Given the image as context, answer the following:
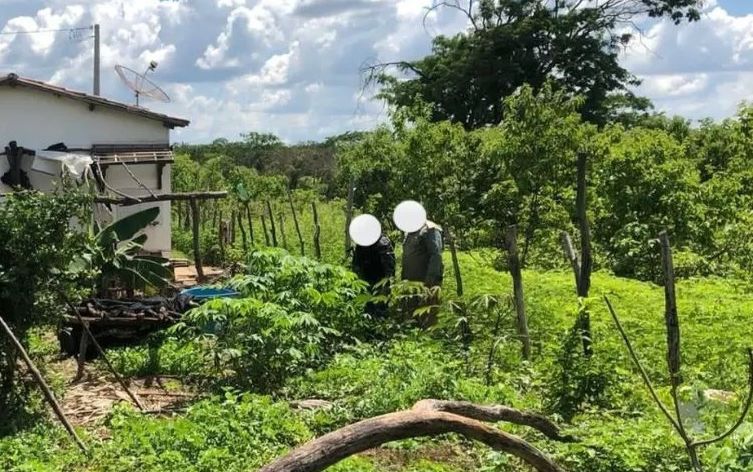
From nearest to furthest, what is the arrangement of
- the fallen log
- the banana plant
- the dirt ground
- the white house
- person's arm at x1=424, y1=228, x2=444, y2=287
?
the fallen log < the dirt ground < person's arm at x1=424, y1=228, x2=444, y2=287 < the banana plant < the white house

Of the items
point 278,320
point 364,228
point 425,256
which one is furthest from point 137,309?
point 425,256

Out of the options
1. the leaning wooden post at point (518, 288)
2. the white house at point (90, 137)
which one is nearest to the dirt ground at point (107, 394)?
the leaning wooden post at point (518, 288)

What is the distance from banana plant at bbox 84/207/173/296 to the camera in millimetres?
10391

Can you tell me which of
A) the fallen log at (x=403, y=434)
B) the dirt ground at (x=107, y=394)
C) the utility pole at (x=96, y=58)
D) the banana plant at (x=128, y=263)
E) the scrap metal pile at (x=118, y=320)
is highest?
the utility pole at (x=96, y=58)

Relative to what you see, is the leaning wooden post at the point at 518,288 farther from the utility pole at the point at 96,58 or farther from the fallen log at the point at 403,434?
the utility pole at the point at 96,58

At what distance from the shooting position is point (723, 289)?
10.6 m

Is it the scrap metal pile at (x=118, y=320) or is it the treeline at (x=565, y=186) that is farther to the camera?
the treeline at (x=565, y=186)

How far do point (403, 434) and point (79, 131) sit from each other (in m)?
14.2

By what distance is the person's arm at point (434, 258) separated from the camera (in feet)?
27.0

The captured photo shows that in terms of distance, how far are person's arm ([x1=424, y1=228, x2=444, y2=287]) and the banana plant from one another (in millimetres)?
4466

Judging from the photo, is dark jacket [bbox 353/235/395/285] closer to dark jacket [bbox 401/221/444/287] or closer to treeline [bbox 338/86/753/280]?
dark jacket [bbox 401/221/444/287]

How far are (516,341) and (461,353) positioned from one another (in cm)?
72

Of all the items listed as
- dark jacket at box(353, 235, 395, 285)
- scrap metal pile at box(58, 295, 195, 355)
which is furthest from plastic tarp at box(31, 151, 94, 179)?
dark jacket at box(353, 235, 395, 285)

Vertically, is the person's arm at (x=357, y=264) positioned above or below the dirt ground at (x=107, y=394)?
above
